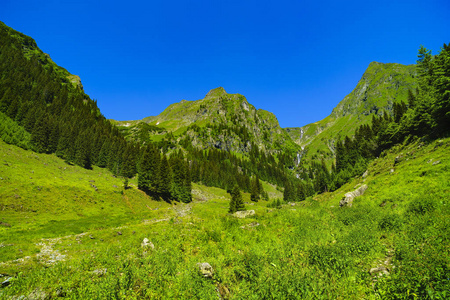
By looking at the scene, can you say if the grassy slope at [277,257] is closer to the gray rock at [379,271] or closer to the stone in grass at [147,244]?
the gray rock at [379,271]

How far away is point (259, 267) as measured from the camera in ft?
32.1

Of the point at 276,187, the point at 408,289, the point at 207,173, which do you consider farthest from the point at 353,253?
the point at 276,187

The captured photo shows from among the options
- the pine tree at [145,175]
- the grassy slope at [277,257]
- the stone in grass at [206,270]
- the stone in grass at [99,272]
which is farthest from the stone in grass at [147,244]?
the pine tree at [145,175]

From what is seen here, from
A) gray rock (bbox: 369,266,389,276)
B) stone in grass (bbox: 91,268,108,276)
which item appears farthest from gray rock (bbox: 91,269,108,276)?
gray rock (bbox: 369,266,389,276)

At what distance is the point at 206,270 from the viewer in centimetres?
1030

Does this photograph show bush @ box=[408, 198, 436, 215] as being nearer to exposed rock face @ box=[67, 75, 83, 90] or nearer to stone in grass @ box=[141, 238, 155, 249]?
stone in grass @ box=[141, 238, 155, 249]

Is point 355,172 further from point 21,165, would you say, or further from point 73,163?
point 73,163

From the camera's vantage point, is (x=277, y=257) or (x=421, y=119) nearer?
(x=277, y=257)

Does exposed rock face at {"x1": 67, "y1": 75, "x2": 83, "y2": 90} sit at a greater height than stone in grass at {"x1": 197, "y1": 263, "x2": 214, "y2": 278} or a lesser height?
greater

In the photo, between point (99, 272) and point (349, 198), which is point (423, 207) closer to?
point (349, 198)

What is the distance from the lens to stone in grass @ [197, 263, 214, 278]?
9.94 metres

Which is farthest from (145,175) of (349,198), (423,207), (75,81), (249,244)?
(75,81)

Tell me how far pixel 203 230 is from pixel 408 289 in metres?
14.3

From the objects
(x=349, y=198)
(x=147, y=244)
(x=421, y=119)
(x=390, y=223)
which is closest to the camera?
(x=390, y=223)
